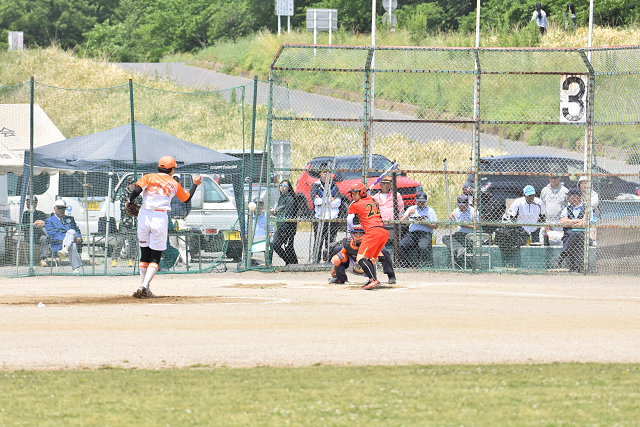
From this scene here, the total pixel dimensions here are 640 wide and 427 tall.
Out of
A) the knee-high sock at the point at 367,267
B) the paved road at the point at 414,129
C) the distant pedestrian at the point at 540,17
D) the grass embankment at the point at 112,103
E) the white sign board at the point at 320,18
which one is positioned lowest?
the knee-high sock at the point at 367,267

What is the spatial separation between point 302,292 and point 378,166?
13.4 ft

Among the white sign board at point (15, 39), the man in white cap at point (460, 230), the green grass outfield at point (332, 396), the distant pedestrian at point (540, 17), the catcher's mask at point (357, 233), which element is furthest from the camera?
the white sign board at point (15, 39)

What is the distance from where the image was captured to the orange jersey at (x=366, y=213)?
40.6ft

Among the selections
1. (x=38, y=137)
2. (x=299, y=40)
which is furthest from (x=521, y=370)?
(x=299, y=40)

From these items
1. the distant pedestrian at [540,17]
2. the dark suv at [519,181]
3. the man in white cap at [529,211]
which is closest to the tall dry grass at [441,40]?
the distant pedestrian at [540,17]

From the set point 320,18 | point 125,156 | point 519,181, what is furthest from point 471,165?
point 320,18

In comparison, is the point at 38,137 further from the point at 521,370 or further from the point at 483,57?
the point at 521,370

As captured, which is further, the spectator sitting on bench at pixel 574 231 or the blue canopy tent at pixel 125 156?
the blue canopy tent at pixel 125 156

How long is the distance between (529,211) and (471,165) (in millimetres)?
1374

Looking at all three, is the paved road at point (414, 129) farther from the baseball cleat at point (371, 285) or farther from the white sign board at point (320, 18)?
the white sign board at point (320, 18)

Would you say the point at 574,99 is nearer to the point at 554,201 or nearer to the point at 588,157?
the point at 588,157

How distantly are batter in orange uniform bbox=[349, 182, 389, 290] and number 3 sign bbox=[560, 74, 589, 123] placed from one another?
4.25 metres

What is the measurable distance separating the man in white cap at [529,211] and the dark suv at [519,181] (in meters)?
0.26

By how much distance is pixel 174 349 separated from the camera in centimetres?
767
